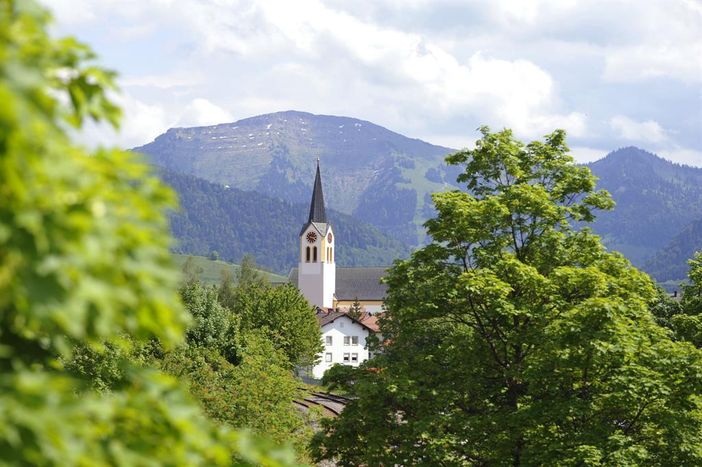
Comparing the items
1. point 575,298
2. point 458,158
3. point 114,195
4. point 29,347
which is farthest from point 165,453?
point 458,158

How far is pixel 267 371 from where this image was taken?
35.4 meters

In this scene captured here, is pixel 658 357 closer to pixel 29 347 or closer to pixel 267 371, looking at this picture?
pixel 29 347

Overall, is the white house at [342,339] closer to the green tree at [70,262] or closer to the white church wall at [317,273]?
the white church wall at [317,273]

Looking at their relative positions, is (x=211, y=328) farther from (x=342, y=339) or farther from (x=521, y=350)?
(x=342, y=339)

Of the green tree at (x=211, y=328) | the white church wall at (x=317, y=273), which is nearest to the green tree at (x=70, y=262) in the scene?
the green tree at (x=211, y=328)

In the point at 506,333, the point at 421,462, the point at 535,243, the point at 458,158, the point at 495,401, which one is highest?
the point at 458,158

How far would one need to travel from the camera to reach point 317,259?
17650 cm

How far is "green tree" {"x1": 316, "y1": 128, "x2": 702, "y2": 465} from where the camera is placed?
17.7m

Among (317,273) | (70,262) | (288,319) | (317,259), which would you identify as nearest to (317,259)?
(317,259)

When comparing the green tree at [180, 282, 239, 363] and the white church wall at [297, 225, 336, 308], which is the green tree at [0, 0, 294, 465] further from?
the white church wall at [297, 225, 336, 308]

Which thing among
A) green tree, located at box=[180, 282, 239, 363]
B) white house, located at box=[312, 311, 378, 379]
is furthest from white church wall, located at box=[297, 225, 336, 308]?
green tree, located at box=[180, 282, 239, 363]

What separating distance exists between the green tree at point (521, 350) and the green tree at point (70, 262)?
14.3 meters

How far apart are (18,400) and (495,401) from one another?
18.7 m

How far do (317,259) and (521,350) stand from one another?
156m
